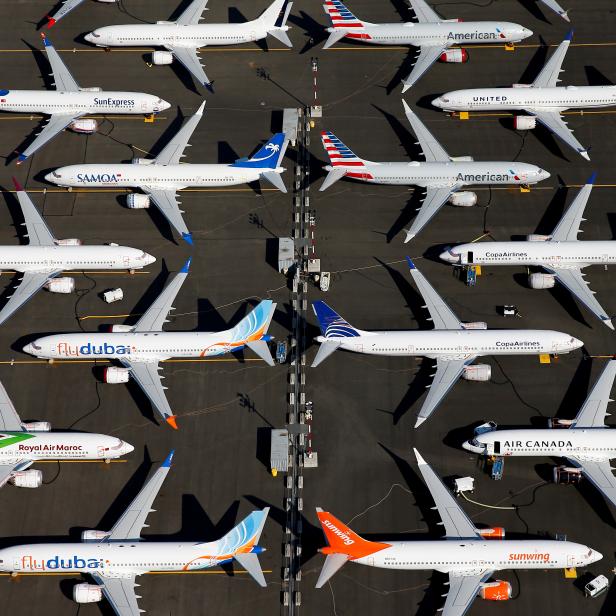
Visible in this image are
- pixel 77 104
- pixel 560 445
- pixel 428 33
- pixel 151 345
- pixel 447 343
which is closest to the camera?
pixel 560 445

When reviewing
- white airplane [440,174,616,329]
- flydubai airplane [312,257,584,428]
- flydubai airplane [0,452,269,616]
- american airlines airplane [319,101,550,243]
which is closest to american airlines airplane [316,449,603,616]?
flydubai airplane [0,452,269,616]

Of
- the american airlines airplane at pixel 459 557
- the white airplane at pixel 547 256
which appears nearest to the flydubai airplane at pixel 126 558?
the american airlines airplane at pixel 459 557

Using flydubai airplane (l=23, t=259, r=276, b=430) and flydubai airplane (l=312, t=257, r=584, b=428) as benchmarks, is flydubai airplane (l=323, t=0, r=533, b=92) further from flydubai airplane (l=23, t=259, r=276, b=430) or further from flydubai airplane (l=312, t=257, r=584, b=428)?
flydubai airplane (l=23, t=259, r=276, b=430)

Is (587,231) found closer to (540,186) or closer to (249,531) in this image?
(540,186)

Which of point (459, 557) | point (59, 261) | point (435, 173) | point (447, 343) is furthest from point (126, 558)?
point (435, 173)

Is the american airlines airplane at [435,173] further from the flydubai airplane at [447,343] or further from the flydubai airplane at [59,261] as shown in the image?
the flydubai airplane at [59,261]

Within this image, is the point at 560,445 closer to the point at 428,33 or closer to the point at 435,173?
the point at 435,173
